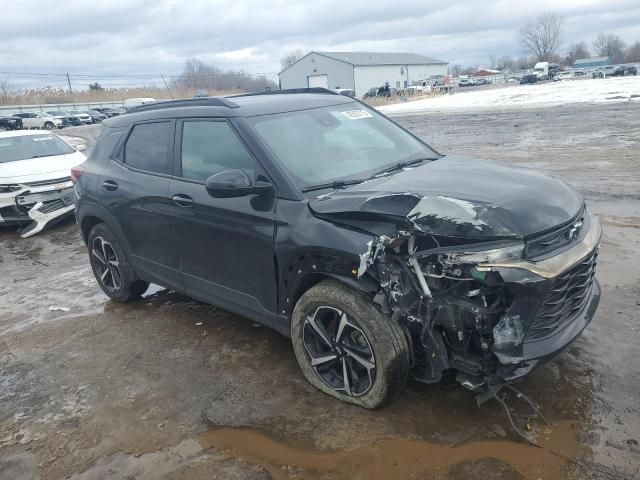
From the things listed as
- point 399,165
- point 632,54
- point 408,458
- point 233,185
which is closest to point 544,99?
point 399,165

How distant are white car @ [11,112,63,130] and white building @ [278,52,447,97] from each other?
42.3 meters

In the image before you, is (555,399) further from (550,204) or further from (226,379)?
(226,379)

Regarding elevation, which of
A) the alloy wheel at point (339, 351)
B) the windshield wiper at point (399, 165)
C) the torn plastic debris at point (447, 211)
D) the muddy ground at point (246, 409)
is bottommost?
the muddy ground at point (246, 409)

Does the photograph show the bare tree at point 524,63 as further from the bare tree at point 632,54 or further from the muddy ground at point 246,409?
the muddy ground at point 246,409

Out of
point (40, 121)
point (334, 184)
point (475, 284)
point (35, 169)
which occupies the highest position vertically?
point (40, 121)

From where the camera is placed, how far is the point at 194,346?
4488mm

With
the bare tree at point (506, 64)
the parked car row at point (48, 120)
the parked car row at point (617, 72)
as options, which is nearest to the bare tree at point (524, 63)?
the bare tree at point (506, 64)

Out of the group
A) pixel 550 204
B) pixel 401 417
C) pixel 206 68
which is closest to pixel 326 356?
pixel 401 417

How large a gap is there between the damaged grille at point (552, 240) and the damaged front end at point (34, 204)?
8417mm

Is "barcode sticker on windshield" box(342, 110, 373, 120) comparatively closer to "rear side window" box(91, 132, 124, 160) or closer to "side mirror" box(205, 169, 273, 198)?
"side mirror" box(205, 169, 273, 198)

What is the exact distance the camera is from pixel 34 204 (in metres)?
9.16

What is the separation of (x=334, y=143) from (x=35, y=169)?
7.44 m

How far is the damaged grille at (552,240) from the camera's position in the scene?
9.18 ft

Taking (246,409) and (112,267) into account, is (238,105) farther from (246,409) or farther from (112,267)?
(112,267)
